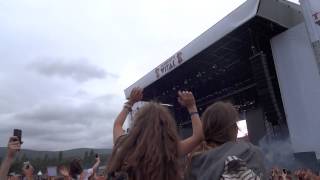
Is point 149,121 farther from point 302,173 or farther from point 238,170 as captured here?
point 302,173

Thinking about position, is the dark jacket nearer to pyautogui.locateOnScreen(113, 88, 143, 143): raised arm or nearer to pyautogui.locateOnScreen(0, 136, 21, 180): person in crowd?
pyautogui.locateOnScreen(113, 88, 143, 143): raised arm

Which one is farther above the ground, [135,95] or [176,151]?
[135,95]

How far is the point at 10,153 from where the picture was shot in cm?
183

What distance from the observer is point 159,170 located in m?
1.46

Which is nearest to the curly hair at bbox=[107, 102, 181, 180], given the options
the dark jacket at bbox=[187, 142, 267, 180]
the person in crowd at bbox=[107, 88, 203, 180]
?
the person in crowd at bbox=[107, 88, 203, 180]

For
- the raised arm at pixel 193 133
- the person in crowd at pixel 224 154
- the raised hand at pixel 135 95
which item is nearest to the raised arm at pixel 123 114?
the raised hand at pixel 135 95

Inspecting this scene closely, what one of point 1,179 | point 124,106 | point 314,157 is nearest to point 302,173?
point 124,106

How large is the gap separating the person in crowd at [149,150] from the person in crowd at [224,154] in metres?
0.15

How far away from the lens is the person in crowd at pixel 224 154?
1.60m

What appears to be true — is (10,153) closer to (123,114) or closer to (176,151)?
(123,114)

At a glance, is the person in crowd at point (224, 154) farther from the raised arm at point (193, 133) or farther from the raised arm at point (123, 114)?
the raised arm at point (123, 114)

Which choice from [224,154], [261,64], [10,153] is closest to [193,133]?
[224,154]

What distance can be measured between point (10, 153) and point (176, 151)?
34.0 inches

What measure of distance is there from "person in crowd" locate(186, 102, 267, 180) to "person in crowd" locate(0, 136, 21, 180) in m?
0.87
